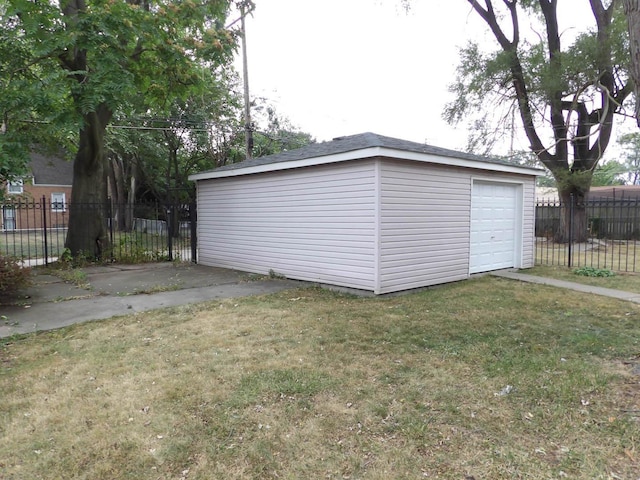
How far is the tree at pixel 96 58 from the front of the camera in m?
8.29

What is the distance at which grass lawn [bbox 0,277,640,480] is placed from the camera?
2.53 meters

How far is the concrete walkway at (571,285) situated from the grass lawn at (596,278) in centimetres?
33

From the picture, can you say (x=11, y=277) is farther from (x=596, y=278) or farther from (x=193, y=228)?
(x=596, y=278)

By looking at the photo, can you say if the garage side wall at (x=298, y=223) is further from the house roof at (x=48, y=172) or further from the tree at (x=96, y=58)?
the house roof at (x=48, y=172)

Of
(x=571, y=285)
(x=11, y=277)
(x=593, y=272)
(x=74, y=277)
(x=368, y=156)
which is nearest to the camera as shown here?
(x=11, y=277)

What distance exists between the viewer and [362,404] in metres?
3.25

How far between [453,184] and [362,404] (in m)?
6.27

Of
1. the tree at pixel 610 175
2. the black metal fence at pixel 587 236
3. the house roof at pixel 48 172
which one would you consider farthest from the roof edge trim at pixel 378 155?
the tree at pixel 610 175

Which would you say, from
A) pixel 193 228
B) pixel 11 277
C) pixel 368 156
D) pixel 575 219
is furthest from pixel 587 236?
pixel 11 277

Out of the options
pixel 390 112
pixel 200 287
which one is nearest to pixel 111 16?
pixel 200 287

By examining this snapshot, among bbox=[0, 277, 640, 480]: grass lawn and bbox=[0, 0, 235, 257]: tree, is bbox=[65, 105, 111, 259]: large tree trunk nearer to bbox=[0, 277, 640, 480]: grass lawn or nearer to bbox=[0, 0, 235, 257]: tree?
bbox=[0, 0, 235, 257]: tree

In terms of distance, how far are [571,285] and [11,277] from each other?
1016cm

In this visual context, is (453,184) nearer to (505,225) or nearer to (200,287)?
(505,225)

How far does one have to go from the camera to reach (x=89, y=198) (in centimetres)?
1151
